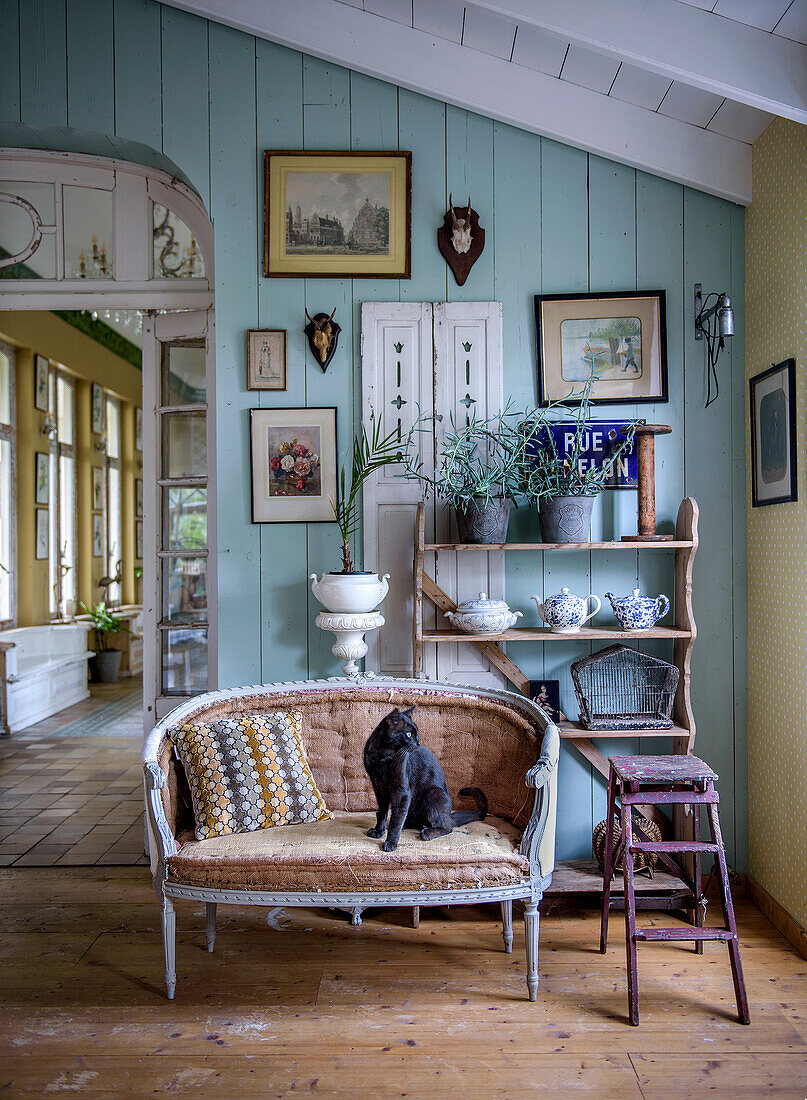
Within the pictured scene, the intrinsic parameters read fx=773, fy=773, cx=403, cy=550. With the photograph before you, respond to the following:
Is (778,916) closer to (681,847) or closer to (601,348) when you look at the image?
(681,847)

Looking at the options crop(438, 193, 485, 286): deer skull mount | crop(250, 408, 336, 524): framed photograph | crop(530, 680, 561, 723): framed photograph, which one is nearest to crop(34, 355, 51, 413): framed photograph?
crop(250, 408, 336, 524): framed photograph

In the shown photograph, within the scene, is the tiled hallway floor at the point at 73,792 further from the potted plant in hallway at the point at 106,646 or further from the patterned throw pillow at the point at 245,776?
the potted plant in hallway at the point at 106,646

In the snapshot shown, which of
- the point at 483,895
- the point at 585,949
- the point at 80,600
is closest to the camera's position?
the point at 483,895

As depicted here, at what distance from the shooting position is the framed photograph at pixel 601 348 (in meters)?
3.26

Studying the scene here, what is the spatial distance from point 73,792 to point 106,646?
165 inches

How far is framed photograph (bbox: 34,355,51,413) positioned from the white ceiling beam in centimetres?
584

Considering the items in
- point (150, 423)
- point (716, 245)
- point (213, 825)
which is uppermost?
point (716, 245)

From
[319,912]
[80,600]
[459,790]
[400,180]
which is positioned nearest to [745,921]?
[459,790]

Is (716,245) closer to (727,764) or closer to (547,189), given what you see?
(547,189)

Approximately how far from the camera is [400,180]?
3.27 meters

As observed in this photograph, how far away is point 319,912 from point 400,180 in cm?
302

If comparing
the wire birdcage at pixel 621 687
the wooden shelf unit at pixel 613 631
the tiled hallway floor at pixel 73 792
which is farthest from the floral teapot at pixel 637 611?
the tiled hallway floor at pixel 73 792

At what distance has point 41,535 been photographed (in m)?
7.25

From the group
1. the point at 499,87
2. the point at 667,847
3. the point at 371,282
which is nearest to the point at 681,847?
the point at 667,847
